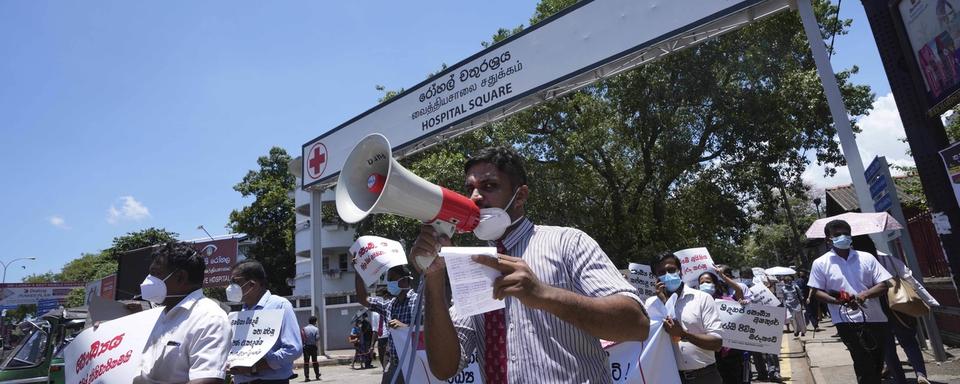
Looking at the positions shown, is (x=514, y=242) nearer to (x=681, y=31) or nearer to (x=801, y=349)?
(x=681, y=31)

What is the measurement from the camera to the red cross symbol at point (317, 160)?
1589 cm

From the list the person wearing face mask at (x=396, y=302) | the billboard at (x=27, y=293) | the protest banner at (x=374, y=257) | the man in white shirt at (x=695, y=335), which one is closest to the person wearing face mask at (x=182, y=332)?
the person wearing face mask at (x=396, y=302)

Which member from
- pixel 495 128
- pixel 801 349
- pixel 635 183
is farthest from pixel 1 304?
pixel 801 349

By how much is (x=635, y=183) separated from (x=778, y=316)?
1292 cm

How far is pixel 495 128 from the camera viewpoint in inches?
691

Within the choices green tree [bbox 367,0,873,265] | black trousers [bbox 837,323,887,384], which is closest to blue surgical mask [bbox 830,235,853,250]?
black trousers [bbox 837,323,887,384]

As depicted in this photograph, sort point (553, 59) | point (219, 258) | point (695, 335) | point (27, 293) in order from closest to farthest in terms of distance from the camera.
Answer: point (695, 335) < point (553, 59) < point (219, 258) < point (27, 293)

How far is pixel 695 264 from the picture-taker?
→ 6590 mm

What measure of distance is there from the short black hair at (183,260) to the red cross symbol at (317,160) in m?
12.6

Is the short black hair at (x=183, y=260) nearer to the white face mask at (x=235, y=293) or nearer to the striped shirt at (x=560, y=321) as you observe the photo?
the white face mask at (x=235, y=293)

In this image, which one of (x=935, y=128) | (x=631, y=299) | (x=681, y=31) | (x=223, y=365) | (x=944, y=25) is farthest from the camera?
(x=681, y=31)

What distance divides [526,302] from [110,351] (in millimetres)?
2525

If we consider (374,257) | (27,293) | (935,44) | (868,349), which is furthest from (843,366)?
(27,293)

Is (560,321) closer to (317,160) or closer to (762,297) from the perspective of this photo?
(762,297)
